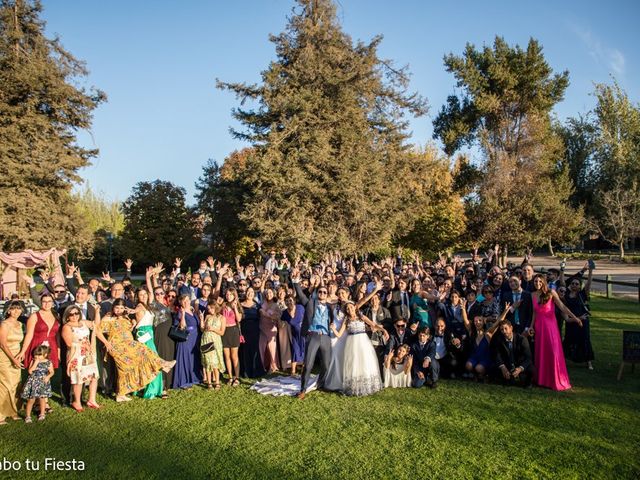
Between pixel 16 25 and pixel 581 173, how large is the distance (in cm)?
5357

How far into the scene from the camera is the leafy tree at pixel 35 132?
2608 cm

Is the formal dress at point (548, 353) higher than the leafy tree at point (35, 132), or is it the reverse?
the leafy tree at point (35, 132)

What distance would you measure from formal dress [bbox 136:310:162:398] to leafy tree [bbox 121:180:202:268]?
26.8 meters

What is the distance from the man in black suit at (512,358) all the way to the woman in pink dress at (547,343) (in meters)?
0.19

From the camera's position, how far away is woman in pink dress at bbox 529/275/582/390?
26.8 ft

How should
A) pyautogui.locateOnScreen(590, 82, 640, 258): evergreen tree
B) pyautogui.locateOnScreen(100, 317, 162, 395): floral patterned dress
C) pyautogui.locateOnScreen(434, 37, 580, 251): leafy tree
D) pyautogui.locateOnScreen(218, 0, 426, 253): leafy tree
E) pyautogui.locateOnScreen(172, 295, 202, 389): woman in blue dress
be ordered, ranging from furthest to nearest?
pyautogui.locateOnScreen(590, 82, 640, 258): evergreen tree, pyautogui.locateOnScreen(434, 37, 580, 251): leafy tree, pyautogui.locateOnScreen(218, 0, 426, 253): leafy tree, pyautogui.locateOnScreen(172, 295, 202, 389): woman in blue dress, pyautogui.locateOnScreen(100, 317, 162, 395): floral patterned dress

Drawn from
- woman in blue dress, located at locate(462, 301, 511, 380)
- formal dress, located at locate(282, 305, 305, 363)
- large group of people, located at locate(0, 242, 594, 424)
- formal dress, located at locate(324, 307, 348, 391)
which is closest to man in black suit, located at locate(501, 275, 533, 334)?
large group of people, located at locate(0, 242, 594, 424)

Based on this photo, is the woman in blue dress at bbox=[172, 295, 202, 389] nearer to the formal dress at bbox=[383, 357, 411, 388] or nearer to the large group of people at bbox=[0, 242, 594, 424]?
the large group of people at bbox=[0, 242, 594, 424]

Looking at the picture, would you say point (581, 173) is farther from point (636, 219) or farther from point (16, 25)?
point (16, 25)

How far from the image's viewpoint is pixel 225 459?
5641 mm

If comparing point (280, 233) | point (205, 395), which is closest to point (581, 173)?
point (280, 233)

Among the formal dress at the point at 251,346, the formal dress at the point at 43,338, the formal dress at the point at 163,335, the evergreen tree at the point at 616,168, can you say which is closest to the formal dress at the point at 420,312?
the formal dress at the point at 251,346

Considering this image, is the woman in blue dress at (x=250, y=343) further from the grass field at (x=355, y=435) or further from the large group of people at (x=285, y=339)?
the grass field at (x=355, y=435)

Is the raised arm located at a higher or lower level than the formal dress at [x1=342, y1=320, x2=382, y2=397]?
higher
